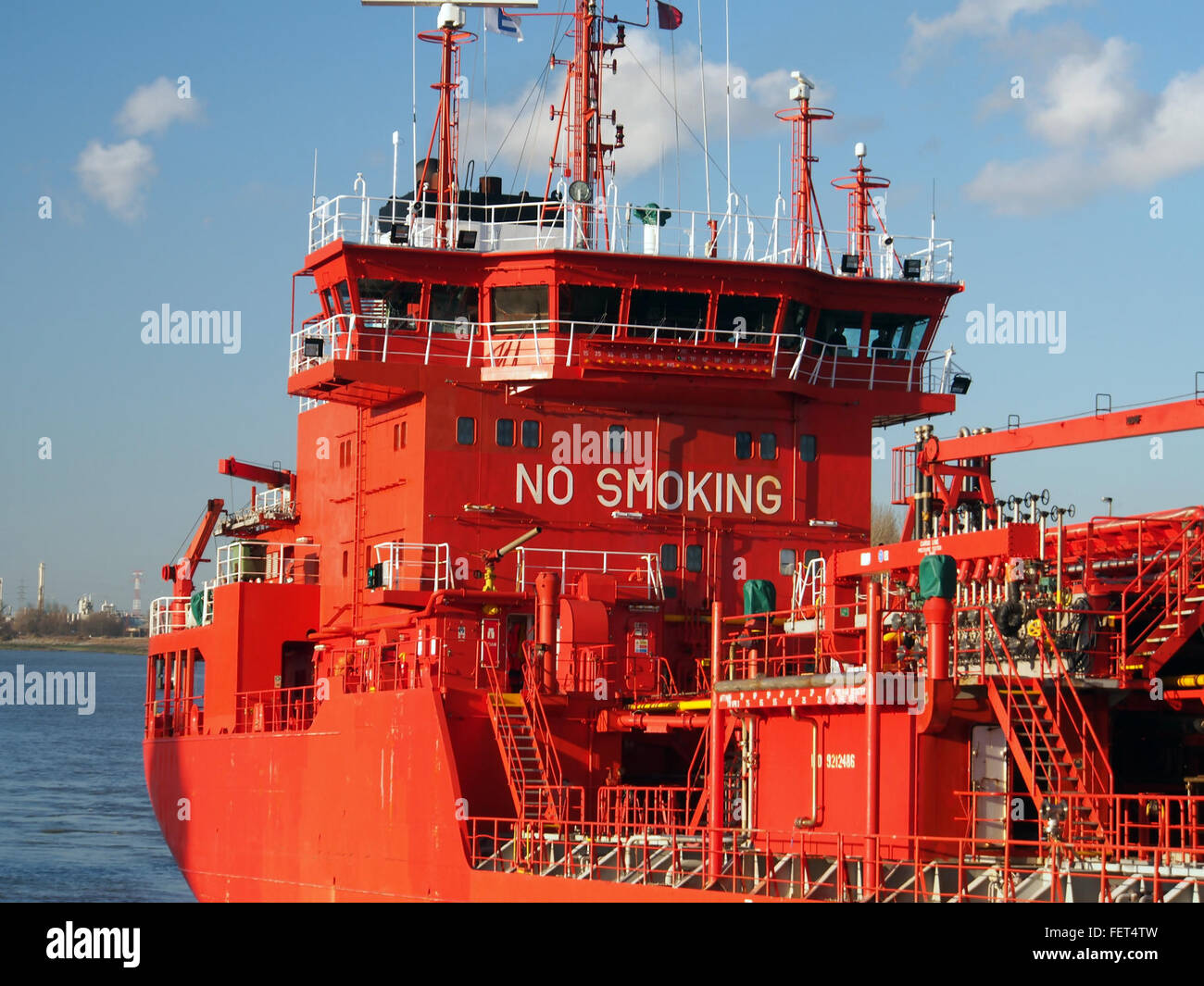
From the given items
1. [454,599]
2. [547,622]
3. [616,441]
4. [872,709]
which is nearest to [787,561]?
[616,441]

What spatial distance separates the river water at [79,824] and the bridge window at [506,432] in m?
18.0

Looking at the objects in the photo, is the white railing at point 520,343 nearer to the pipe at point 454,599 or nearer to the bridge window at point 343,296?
the bridge window at point 343,296

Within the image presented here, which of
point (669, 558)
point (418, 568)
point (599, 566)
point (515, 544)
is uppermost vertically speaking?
point (515, 544)

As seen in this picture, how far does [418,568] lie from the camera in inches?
1242

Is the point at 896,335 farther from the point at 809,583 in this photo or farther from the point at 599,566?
the point at 599,566

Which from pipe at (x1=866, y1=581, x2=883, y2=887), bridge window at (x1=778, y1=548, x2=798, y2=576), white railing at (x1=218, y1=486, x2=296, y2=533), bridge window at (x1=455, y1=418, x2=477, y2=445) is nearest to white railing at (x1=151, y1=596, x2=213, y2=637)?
white railing at (x1=218, y1=486, x2=296, y2=533)

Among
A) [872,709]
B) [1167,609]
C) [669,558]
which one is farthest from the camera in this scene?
[669,558]

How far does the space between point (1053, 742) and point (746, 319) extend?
1204 cm

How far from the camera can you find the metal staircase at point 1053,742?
2216 centimetres

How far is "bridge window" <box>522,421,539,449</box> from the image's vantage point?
A: 107 ft

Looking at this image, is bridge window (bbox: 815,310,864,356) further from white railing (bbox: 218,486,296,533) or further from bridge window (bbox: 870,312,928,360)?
white railing (bbox: 218,486,296,533)

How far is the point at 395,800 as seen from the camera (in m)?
29.6
